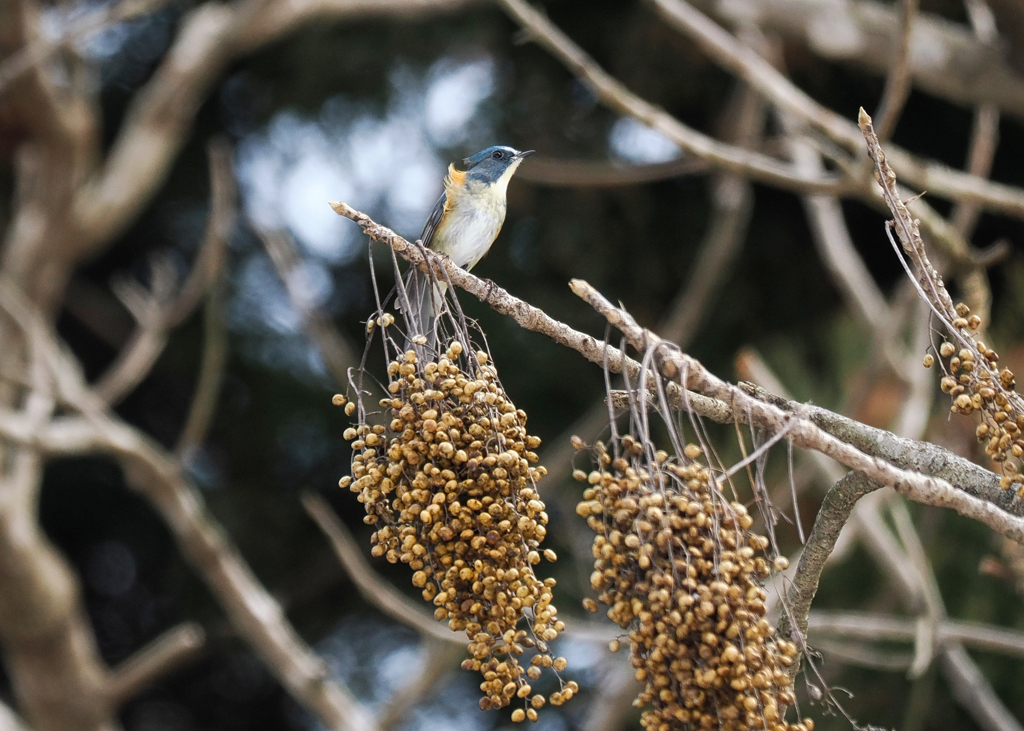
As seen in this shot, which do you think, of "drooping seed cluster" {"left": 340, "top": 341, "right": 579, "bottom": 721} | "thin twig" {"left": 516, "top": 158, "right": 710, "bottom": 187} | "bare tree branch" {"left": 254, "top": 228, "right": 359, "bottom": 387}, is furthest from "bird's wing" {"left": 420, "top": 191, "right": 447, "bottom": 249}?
"drooping seed cluster" {"left": 340, "top": 341, "right": 579, "bottom": 721}

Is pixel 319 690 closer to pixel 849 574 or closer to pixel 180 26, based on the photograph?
pixel 849 574

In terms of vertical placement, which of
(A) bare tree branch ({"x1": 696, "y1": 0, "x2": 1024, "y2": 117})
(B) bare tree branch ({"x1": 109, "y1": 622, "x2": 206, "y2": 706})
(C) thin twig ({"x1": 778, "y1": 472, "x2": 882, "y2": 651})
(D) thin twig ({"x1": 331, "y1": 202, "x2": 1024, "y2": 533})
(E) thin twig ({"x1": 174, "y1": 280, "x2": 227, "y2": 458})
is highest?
(A) bare tree branch ({"x1": 696, "y1": 0, "x2": 1024, "y2": 117})

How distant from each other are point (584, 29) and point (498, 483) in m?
5.45

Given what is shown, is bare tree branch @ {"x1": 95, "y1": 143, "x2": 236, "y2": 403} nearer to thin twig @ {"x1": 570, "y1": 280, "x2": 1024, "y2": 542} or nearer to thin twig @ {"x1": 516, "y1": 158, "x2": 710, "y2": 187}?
thin twig @ {"x1": 516, "y1": 158, "x2": 710, "y2": 187}

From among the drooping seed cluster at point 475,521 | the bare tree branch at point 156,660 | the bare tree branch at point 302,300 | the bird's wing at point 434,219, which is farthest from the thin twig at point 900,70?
the bare tree branch at point 156,660

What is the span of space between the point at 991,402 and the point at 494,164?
8.46 ft

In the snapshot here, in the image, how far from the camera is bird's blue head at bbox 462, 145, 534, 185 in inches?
152

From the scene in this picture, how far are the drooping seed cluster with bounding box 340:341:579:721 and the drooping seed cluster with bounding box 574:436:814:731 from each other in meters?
0.12

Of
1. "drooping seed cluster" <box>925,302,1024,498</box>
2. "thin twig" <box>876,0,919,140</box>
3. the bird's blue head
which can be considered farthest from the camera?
the bird's blue head

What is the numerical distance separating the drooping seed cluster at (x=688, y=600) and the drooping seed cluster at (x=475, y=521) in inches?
4.7

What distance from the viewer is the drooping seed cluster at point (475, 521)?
1.46 metres

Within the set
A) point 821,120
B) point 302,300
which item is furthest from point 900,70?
point 302,300

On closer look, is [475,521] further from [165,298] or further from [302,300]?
[165,298]

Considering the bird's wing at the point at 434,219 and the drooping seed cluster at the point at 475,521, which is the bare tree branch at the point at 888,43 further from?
the drooping seed cluster at the point at 475,521
